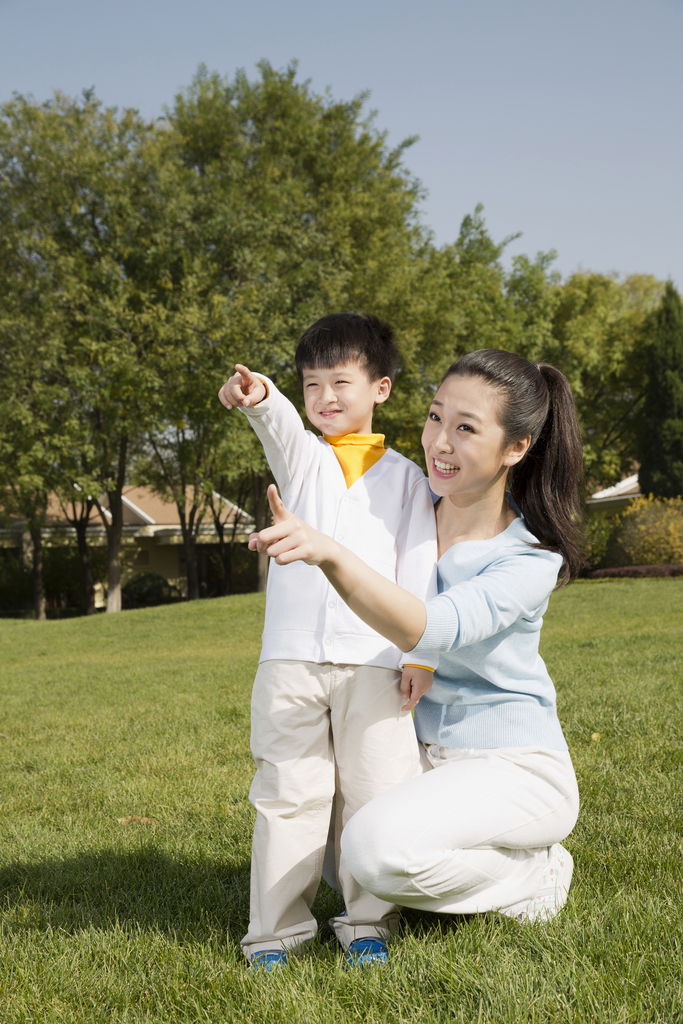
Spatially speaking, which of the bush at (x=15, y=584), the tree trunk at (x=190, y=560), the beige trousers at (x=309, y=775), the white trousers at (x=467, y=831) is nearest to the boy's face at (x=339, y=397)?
the beige trousers at (x=309, y=775)

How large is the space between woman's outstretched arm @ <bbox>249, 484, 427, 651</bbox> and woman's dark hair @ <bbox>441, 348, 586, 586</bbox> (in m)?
0.77

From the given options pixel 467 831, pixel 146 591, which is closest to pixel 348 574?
pixel 467 831

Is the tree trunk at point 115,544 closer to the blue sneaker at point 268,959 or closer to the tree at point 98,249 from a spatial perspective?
the tree at point 98,249

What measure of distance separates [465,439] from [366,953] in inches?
62.8

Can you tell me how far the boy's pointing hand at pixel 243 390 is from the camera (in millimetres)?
2353

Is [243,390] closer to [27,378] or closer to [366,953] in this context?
[366,953]

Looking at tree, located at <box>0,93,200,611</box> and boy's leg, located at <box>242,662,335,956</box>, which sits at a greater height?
tree, located at <box>0,93,200,611</box>

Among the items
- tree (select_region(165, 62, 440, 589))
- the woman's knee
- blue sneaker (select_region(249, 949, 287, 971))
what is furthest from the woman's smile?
tree (select_region(165, 62, 440, 589))

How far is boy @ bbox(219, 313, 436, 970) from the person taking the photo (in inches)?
93.2

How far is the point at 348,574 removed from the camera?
186 cm

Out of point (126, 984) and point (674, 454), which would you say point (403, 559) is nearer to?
point (126, 984)

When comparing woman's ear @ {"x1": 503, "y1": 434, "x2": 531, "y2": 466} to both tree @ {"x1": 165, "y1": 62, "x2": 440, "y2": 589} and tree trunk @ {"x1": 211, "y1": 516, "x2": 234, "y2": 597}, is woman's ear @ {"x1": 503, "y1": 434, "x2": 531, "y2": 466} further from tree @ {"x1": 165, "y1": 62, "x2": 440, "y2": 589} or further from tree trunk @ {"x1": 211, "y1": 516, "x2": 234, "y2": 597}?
tree trunk @ {"x1": 211, "y1": 516, "x2": 234, "y2": 597}

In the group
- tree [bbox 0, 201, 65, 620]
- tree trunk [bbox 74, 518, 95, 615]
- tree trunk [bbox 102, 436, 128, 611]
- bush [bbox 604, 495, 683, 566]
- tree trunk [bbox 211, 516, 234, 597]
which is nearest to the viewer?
tree [bbox 0, 201, 65, 620]

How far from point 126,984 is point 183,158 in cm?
2468
